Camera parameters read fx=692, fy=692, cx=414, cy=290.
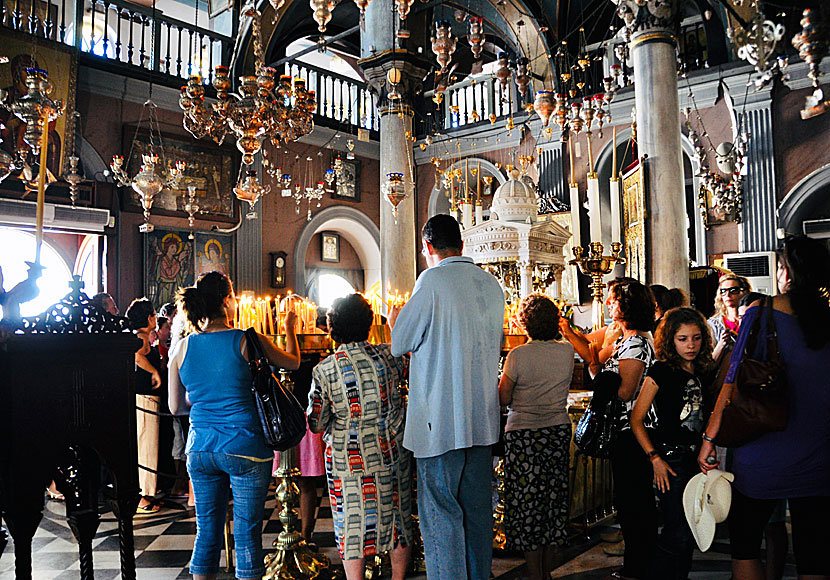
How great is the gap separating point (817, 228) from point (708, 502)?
29.9ft

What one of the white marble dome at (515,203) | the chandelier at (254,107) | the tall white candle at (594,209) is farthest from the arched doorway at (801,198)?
Answer: the chandelier at (254,107)

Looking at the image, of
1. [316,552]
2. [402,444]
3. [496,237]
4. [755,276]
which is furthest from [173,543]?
[755,276]

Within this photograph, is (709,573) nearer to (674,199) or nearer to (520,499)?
(520,499)

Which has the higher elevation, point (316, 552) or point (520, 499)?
point (520, 499)

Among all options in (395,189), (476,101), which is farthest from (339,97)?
(395,189)

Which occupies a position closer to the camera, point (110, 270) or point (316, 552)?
point (316, 552)

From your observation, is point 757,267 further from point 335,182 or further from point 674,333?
point 674,333

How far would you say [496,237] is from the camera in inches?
286

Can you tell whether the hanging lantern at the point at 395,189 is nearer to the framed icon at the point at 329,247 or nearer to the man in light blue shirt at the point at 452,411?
the man in light blue shirt at the point at 452,411

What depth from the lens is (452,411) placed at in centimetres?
263

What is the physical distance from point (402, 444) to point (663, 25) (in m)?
5.32

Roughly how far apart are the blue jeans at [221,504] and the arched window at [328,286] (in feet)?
38.9

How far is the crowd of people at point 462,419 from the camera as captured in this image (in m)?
2.38

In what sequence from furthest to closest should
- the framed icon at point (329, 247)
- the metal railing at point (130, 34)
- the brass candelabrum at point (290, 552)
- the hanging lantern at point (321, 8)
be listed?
the framed icon at point (329, 247) < the metal railing at point (130, 34) < the hanging lantern at point (321, 8) < the brass candelabrum at point (290, 552)
